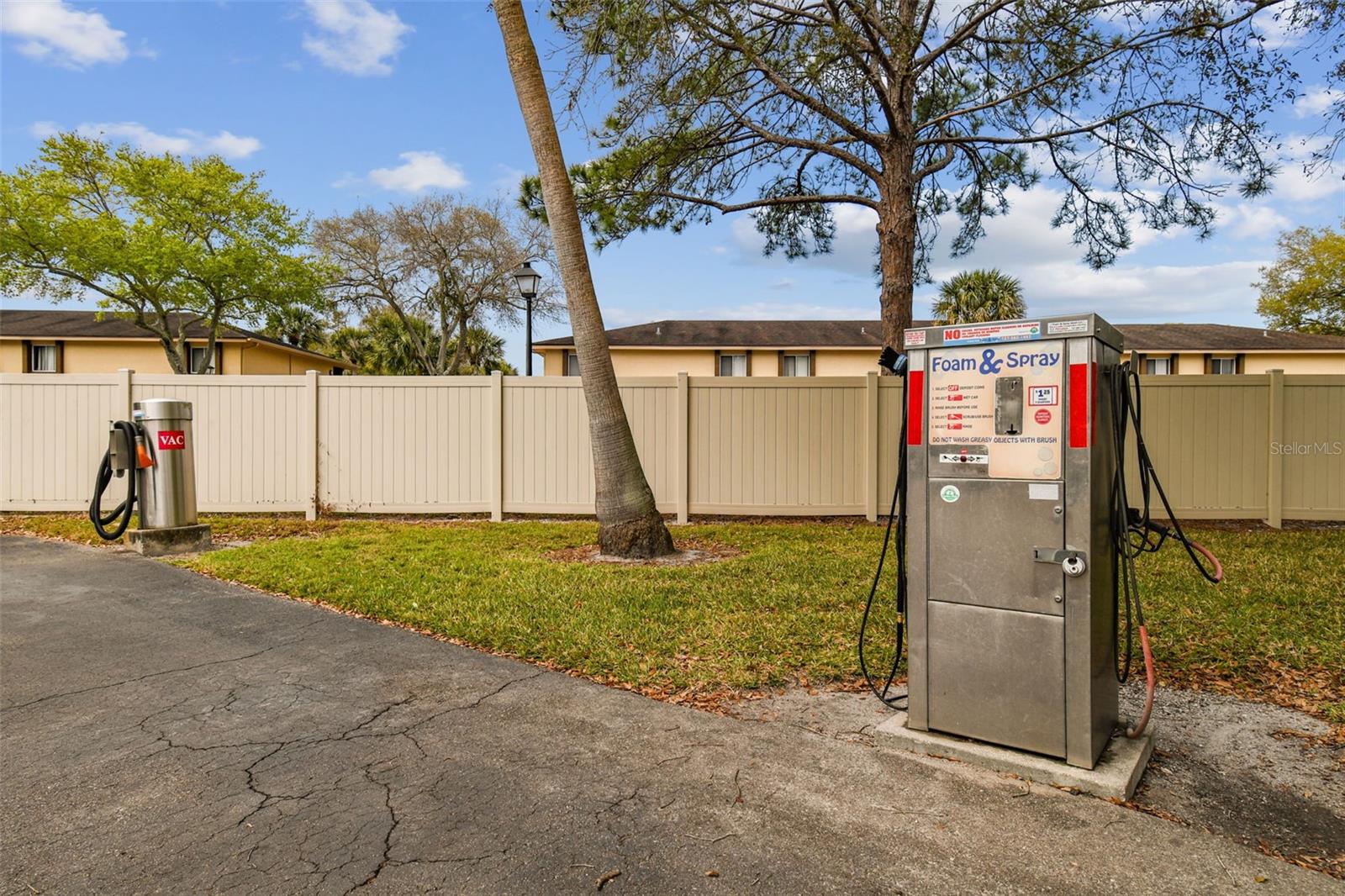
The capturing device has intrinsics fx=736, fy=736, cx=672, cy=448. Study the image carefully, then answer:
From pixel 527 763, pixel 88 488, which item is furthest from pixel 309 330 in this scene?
pixel 527 763

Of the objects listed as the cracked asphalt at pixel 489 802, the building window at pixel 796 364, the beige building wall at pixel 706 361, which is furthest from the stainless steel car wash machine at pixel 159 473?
the building window at pixel 796 364

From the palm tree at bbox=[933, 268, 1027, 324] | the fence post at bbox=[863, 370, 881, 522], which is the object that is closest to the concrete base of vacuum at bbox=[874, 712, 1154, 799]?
the fence post at bbox=[863, 370, 881, 522]

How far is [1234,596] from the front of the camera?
231 inches

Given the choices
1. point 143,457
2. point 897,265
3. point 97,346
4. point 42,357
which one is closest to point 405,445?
point 143,457

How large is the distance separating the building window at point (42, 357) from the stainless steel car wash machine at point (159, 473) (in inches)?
988

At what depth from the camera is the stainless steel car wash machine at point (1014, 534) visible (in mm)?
2836

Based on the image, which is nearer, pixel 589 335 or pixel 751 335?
pixel 589 335

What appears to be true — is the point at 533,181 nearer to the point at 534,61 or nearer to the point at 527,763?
the point at 534,61

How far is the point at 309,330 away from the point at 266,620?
3760cm

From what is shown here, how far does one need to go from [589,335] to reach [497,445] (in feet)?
11.0

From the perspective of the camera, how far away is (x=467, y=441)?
10422mm

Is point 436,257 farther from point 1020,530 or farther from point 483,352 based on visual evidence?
point 1020,530

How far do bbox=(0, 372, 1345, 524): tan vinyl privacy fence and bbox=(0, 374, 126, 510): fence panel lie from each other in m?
0.02

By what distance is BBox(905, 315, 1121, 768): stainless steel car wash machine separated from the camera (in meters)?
2.84
